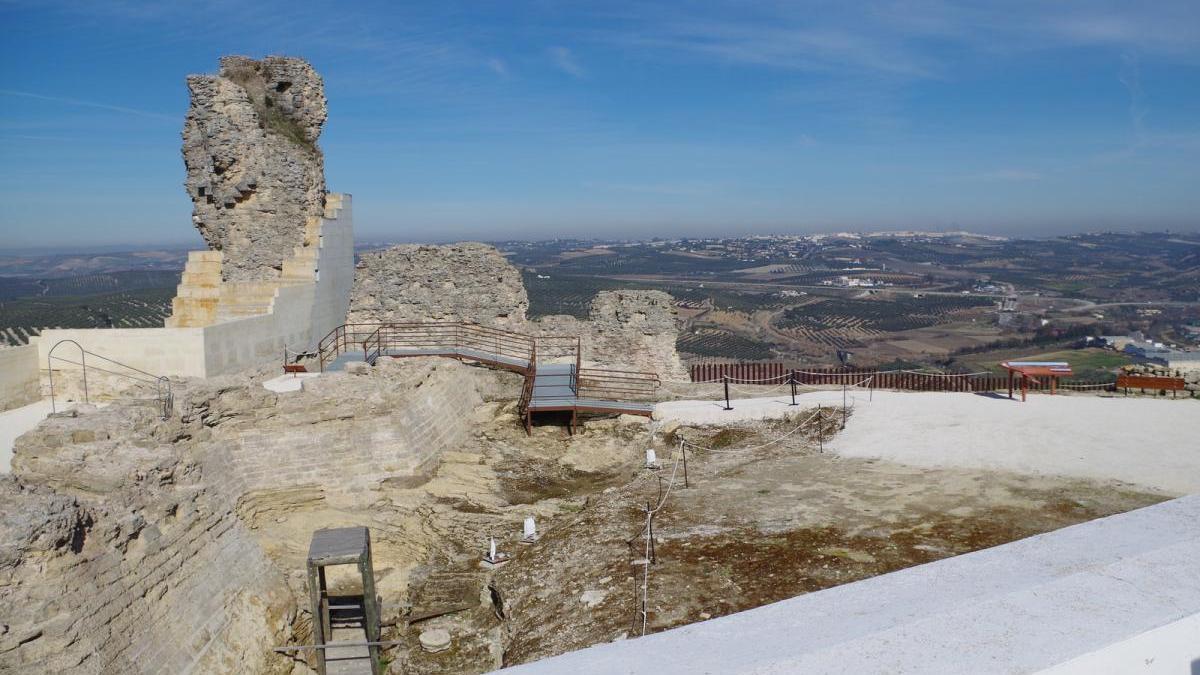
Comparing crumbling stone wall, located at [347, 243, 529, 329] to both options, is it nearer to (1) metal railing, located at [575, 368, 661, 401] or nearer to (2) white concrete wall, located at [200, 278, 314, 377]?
(2) white concrete wall, located at [200, 278, 314, 377]

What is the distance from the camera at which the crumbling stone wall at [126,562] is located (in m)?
6.75

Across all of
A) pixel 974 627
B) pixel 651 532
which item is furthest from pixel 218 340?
pixel 974 627

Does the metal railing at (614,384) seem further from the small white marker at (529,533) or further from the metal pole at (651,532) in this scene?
the metal pole at (651,532)

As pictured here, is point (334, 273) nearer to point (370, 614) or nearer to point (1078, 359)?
point (370, 614)

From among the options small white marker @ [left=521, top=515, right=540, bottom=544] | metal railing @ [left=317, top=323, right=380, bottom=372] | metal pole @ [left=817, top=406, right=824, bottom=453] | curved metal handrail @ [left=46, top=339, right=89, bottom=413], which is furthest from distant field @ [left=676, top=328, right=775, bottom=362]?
small white marker @ [left=521, top=515, right=540, bottom=544]

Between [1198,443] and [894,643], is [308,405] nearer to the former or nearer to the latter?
[894,643]

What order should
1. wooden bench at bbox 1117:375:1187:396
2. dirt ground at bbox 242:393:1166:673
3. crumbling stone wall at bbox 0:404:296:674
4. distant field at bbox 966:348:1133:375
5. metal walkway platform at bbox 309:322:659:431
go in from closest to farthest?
crumbling stone wall at bbox 0:404:296:674 < dirt ground at bbox 242:393:1166:673 < wooden bench at bbox 1117:375:1187:396 < metal walkway platform at bbox 309:322:659:431 < distant field at bbox 966:348:1133:375

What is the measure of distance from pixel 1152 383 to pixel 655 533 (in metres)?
12.3

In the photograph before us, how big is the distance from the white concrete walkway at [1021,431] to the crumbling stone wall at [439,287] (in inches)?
223

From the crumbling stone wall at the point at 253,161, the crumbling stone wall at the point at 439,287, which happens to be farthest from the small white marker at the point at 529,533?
the crumbling stone wall at the point at 253,161

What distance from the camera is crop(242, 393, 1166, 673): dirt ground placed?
8.09 metres

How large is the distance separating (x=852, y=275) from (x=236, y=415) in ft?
436

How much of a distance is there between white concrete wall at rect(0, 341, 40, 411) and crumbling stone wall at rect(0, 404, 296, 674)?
513 centimetres

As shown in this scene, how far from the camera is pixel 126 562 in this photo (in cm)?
777
